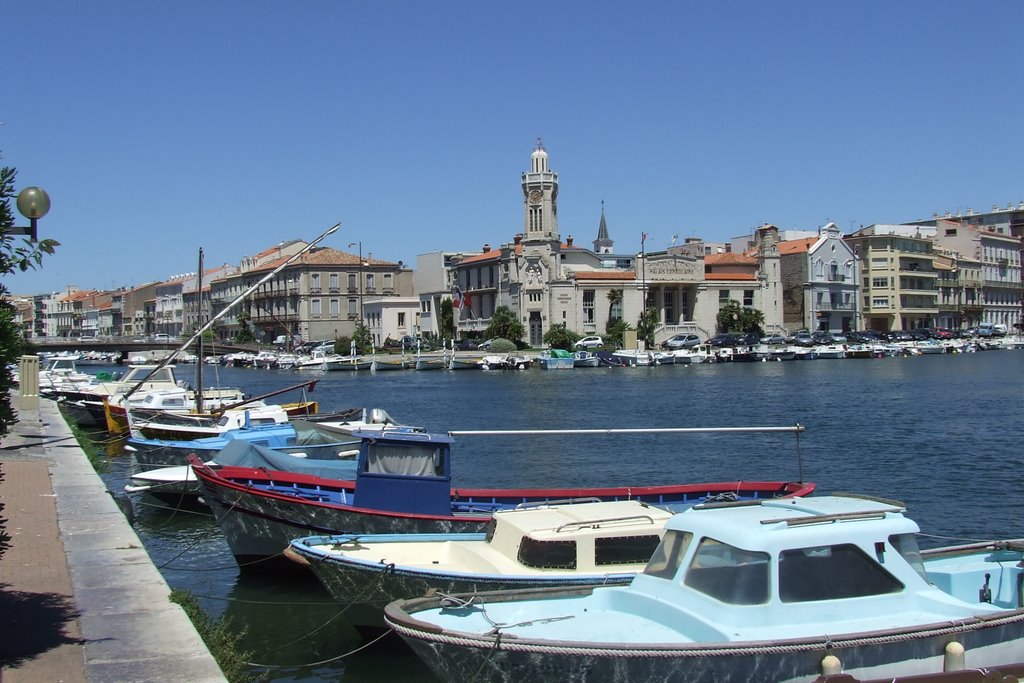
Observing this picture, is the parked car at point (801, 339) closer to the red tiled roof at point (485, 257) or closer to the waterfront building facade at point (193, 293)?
the red tiled roof at point (485, 257)

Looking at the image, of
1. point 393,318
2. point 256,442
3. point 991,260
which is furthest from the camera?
point 991,260

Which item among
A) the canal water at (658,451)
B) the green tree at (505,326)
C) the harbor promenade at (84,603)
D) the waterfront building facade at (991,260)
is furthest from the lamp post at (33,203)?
the waterfront building facade at (991,260)

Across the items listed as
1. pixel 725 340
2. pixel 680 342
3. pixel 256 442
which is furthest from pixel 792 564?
pixel 725 340

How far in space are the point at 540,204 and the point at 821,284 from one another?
36492 millimetres

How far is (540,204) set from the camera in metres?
113

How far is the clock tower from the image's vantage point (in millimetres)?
113062

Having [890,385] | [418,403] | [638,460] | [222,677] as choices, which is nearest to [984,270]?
[890,385]

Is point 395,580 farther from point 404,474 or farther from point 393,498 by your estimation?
point 404,474

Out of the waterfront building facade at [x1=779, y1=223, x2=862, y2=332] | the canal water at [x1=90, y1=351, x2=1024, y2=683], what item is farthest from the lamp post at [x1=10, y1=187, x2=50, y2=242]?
the waterfront building facade at [x1=779, y1=223, x2=862, y2=332]

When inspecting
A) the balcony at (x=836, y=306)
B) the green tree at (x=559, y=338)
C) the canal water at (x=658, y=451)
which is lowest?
the canal water at (x=658, y=451)

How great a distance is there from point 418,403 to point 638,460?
27321 mm

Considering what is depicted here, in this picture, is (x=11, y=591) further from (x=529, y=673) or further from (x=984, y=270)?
(x=984, y=270)

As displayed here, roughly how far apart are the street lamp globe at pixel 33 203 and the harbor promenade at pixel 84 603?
2408mm

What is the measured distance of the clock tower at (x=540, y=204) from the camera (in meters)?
113
